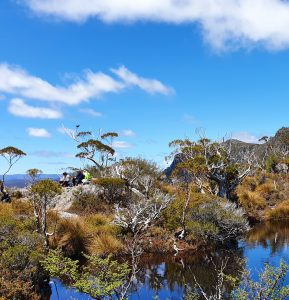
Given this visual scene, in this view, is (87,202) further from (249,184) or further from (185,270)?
(249,184)

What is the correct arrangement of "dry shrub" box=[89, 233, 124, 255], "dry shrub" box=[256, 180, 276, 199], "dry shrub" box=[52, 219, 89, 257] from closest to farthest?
"dry shrub" box=[52, 219, 89, 257]
"dry shrub" box=[89, 233, 124, 255]
"dry shrub" box=[256, 180, 276, 199]

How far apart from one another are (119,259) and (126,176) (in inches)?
557

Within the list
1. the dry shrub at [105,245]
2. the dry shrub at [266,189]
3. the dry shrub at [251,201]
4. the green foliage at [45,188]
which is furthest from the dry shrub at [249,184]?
the green foliage at [45,188]

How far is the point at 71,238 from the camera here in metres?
25.4

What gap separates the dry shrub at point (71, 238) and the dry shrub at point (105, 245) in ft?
1.72

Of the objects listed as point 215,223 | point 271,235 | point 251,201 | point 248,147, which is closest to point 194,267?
point 215,223

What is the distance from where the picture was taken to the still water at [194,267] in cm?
1947

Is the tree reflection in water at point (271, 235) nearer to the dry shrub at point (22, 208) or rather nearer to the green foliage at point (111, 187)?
the green foliage at point (111, 187)

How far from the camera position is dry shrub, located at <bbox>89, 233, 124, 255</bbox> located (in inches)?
989

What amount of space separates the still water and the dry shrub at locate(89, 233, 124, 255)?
5.77 feet

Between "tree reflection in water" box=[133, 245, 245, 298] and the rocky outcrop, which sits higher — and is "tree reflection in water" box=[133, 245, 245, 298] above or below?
below

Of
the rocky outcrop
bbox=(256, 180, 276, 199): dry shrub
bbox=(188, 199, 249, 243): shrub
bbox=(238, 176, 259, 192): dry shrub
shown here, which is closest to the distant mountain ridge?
bbox=(238, 176, 259, 192): dry shrub

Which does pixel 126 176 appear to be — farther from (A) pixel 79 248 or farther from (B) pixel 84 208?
(A) pixel 79 248

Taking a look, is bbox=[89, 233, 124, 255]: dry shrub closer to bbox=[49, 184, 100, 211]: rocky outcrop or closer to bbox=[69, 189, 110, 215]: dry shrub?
bbox=[69, 189, 110, 215]: dry shrub
